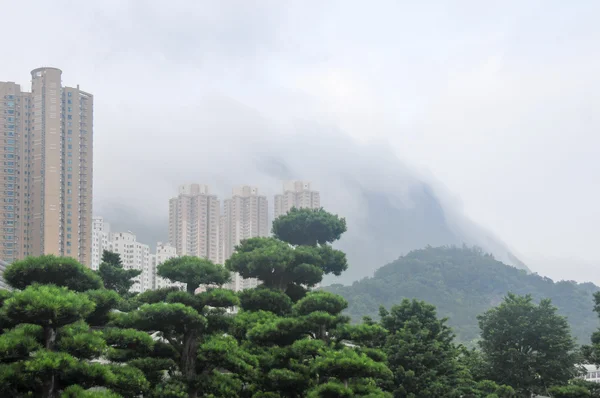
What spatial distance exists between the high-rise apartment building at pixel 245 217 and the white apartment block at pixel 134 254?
858cm

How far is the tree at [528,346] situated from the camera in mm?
23406

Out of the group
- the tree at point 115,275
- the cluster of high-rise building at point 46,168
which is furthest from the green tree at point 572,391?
the cluster of high-rise building at point 46,168

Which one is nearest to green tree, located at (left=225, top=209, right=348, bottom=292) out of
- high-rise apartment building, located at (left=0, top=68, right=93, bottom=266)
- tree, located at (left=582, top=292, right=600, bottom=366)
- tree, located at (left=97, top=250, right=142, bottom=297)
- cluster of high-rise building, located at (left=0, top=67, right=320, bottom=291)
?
tree, located at (left=97, top=250, right=142, bottom=297)

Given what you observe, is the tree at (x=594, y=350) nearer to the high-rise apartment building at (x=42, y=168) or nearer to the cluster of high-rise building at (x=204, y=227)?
the high-rise apartment building at (x=42, y=168)

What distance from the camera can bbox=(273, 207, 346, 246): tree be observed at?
2728 centimetres

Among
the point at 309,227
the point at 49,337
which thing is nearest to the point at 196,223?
the point at 309,227

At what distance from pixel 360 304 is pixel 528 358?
2568 inches

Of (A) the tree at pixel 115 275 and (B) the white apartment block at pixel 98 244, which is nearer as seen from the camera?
(A) the tree at pixel 115 275

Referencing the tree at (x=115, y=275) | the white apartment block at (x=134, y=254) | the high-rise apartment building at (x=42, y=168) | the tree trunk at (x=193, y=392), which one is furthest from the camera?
the white apartment block at (x=134, y=254)

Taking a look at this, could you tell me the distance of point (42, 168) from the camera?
49.8m

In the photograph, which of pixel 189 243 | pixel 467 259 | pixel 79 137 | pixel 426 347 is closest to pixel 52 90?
pixel 79 137

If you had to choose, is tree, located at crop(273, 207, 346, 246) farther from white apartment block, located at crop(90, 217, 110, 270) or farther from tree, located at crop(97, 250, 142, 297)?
white apartment block, located at crop(90, 217, 110, 270)

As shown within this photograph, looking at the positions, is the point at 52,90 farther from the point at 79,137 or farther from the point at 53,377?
the point at 53,377

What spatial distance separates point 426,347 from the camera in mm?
20609
